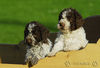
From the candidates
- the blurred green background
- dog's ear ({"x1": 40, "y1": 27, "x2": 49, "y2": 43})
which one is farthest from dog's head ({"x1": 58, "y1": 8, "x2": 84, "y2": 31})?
the blurred green background

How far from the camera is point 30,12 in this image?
1322cm

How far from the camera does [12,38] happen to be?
34.3 feet

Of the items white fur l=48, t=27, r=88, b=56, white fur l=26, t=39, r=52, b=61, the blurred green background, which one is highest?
white fur l=48, t=27, r=88, b=56

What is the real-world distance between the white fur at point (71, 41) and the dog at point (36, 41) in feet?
0.67

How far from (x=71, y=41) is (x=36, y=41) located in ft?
1.48

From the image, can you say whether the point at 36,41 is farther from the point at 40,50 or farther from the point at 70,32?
the point at 70,32

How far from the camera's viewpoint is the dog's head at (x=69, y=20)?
16.8ft

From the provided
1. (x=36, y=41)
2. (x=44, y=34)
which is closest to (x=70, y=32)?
(x=44, y=34)

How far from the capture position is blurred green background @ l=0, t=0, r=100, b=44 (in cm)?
1112

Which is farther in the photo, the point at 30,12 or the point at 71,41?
the point at 30,12

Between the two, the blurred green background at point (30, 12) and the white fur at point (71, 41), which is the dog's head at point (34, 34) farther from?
the blurred green background at point (30, 12)

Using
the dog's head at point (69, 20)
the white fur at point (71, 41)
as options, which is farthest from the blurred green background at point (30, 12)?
the dog's head at point (69, 20)

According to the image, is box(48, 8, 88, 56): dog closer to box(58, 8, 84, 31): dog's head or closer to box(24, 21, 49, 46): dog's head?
box(58, 8, 84, 31): dog's head

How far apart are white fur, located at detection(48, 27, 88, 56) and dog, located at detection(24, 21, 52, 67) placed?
0.20 meters
